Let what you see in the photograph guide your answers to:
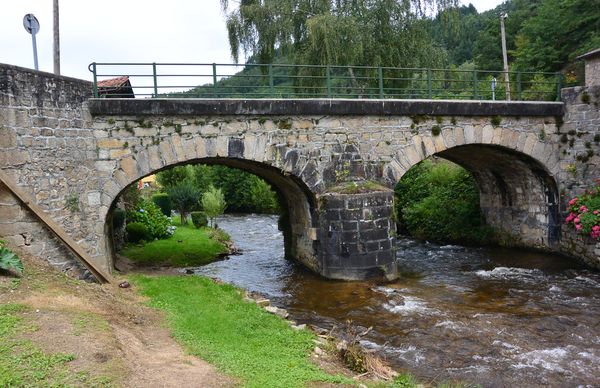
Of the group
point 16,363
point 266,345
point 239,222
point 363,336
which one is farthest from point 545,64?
point 16,363

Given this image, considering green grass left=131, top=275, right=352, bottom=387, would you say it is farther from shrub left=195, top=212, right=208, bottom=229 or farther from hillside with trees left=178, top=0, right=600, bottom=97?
shrub left=195, top=212, right=208, bottom=229

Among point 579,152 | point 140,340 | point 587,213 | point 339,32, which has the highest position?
point 339,32

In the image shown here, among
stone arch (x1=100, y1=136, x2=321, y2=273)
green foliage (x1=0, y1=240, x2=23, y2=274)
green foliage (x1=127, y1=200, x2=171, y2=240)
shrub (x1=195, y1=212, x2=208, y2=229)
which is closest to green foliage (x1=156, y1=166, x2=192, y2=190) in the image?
shrub (x1=195, y1=212, x2=208, y2=229)

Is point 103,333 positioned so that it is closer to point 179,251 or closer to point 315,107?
point 315,107

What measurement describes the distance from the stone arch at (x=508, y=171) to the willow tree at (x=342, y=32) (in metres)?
5.92

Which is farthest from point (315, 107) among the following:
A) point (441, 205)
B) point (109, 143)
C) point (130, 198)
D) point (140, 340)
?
point (130, 198)

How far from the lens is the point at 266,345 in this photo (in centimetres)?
686

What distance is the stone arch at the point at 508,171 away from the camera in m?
12.8

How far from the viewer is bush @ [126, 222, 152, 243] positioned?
1819 centimetres

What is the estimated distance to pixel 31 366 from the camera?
15.9 ft

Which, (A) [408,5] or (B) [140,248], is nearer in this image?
(B) [140,248]

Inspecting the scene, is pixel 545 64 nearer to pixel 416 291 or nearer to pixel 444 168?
pixel 444 168

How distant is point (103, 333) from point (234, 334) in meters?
1.87

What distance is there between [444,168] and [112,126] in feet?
46.1
